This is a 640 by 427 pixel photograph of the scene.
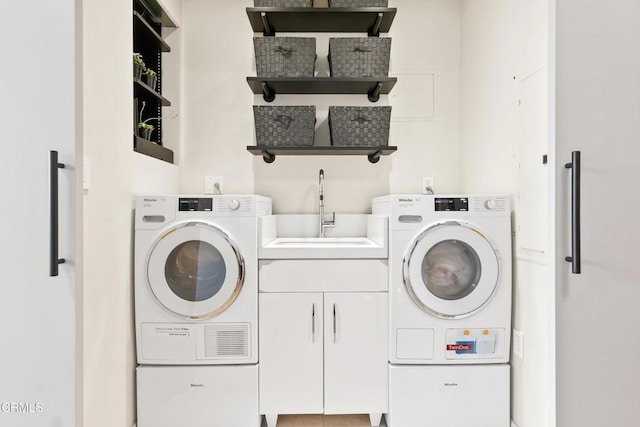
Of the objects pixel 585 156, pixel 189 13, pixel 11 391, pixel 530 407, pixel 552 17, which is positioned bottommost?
pixel 530 407

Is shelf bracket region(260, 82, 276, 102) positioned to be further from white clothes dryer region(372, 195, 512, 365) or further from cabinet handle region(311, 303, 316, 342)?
cabinet handle region(311, 303, 316, 342)

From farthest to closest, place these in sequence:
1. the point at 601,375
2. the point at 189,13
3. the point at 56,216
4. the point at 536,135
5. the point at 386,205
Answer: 1. the point at 189,13
2. the point at 386,205
3. the point at 536,135
4. the point at 56,216
5. the point at 601,375

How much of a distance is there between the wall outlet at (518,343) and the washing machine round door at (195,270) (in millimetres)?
1398

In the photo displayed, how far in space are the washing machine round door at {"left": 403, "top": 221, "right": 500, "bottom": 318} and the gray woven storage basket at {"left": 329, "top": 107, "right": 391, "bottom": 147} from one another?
0.74 meters

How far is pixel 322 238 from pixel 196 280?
3.05 ft

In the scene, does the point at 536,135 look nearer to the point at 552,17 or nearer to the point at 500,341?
the point at 552,17

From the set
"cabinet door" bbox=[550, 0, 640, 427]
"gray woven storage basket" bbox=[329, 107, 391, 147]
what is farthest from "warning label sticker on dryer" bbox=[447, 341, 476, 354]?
"gray woven storage basket" bbox=[329, 107, 391, 147]

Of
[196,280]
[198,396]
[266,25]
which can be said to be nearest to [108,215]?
[196,280]

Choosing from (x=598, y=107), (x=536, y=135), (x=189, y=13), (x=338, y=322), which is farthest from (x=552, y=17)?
(x=189, y=13)

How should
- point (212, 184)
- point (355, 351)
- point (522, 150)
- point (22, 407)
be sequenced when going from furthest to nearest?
point (212, 184) < point (355, 351) < point (522, 150) < point (22, 407)

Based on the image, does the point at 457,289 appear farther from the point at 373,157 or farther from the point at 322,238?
the point at 373,157

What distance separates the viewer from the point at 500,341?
2.13m

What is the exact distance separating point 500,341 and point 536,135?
102cm

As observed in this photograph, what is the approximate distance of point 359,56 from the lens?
101 inches
